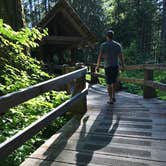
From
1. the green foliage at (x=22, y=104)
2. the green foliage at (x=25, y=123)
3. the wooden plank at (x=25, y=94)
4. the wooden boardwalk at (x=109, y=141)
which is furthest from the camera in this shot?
the green foliage at (x=22, y=104)

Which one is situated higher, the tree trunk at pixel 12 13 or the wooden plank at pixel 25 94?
the tree trunk at pixel 12 13

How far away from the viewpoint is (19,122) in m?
5.82

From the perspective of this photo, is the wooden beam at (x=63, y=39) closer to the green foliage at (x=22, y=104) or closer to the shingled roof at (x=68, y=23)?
the shingled roof at (x=68, y=23)

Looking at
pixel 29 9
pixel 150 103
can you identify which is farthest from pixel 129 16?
pixel 150 103

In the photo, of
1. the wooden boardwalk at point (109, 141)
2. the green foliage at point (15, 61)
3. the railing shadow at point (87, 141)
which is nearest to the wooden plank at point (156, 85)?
the wooden boardwalk at point (109, 141)

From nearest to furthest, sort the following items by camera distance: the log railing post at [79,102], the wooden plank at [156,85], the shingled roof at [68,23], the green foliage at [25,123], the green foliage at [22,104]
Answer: the green foliage at [25,123] → the green foliage at [22,104] → the log railing post at [79,102] → the wooden plank at [156,85] → the shingled roof at [68,23]

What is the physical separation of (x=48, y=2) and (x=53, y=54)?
4046 cm

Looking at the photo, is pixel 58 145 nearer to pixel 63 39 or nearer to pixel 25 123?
pixel 25 123

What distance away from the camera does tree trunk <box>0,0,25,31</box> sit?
8469 millimetres

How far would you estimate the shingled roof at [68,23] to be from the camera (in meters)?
16.8

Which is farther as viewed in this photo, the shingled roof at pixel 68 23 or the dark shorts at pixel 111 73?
the shingled roof at pixel 68 23

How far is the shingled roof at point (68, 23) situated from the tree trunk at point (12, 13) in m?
7.90

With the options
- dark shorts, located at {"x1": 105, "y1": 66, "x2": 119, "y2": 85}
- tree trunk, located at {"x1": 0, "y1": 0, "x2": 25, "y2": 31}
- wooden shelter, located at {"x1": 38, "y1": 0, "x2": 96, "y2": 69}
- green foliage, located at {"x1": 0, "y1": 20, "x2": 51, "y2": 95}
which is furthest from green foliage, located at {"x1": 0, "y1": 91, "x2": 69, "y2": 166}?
wooden shelter, located at {"x1": 38, "y1": 0, "x2": 96, "y2": 69}

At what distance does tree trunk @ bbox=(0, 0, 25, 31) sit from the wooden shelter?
25.8 ft
